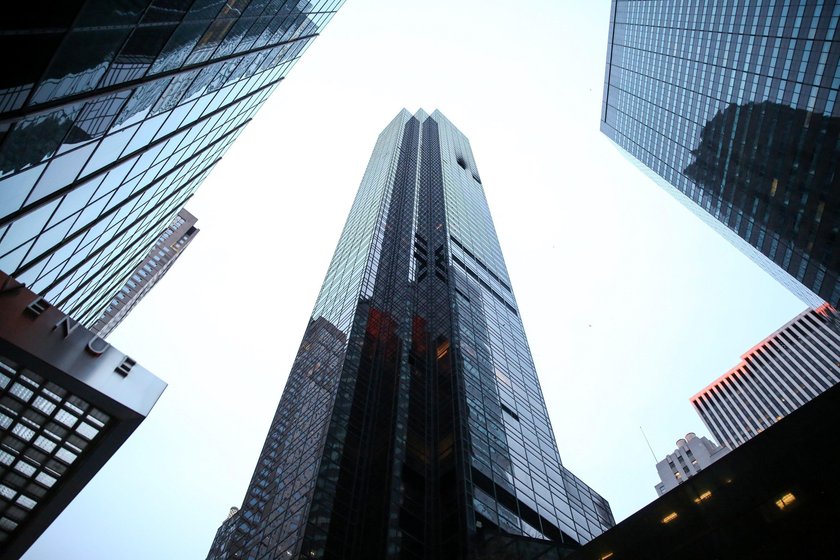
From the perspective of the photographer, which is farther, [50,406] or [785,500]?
[785,500]

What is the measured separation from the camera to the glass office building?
9.29 meters

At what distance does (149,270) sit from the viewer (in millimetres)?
116000

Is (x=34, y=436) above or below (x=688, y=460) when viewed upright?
below

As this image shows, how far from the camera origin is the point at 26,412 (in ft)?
52.3

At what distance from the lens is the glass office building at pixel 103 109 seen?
9.29 m

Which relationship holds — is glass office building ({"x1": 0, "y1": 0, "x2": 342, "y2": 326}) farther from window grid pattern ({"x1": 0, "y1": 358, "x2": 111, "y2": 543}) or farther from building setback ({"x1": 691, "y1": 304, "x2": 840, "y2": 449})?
building setback ({"x1": 691, "y1": 304, "x2": 840, "y2": 449})

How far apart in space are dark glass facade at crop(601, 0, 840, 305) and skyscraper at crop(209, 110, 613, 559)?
1558 inches

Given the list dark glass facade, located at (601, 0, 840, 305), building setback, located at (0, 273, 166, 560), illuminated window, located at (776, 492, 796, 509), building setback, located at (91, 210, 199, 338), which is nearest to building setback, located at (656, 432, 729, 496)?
dark glass facade, located at (601, 0, 840, 305)

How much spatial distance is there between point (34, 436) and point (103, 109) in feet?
34.8

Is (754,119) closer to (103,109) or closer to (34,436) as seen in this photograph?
(103,109)

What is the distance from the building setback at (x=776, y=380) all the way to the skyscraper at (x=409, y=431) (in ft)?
350

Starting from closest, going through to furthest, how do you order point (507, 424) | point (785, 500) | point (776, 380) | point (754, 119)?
point (785, 500) → point (507, 424) → point (754, 119) → point (776, 380)

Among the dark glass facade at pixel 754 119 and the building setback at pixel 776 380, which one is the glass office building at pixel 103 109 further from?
the building setback at pixel 776 380

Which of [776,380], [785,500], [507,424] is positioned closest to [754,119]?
[507,424]
